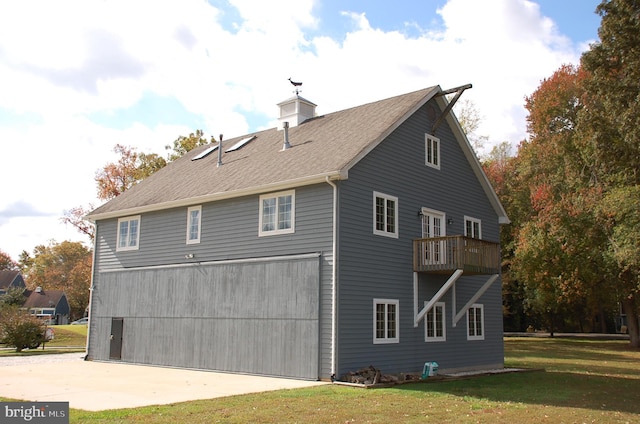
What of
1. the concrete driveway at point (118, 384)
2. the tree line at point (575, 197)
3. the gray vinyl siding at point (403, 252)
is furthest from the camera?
the tree line at point (575, 197)

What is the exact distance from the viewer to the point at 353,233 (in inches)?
664

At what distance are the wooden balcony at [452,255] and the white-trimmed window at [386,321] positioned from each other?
5.41 ft

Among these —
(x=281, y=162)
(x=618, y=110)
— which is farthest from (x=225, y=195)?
(x=618, y=110)

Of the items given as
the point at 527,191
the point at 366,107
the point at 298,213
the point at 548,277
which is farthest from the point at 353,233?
the point at 527,191

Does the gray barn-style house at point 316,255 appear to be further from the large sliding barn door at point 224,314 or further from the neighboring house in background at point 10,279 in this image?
the neighboring house in background at point 10,279

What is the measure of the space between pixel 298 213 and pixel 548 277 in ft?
81.7

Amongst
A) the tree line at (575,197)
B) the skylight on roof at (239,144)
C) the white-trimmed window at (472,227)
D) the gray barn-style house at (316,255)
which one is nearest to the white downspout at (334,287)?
the gray barn-style house at (316,255)

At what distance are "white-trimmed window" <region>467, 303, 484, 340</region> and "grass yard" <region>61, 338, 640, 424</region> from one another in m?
3.52

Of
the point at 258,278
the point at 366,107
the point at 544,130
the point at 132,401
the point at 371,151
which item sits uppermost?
the point at 544,130

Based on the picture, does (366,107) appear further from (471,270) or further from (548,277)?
(548,277)

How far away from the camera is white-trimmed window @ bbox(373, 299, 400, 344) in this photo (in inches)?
675

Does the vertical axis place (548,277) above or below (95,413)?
above

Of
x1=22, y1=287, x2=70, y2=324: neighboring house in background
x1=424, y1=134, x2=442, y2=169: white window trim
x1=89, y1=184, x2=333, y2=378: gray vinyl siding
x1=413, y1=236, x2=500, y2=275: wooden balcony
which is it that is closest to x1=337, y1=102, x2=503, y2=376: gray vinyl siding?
x1=424, y1=134, x2=442, y2=169: white window trim

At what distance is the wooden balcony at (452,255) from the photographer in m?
17.8
